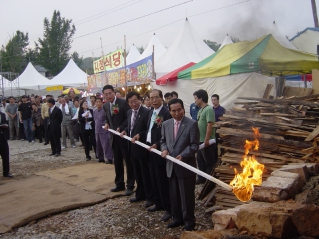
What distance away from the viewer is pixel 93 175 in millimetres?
8633

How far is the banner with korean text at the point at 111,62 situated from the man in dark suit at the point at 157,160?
11.4m

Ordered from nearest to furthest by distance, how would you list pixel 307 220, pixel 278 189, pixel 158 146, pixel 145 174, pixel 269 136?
pixel 307 220, pixel 278 189, pixel 269 136, pixel 158 146, pixel 145 174

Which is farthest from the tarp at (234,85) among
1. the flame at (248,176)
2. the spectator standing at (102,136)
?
the flame at (248,176)

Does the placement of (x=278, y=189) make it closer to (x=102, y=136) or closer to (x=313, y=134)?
(x=313, y=134)

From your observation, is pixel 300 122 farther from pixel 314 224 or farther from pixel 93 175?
pixel 93 175

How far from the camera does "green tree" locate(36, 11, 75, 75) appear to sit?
5525 centimetres

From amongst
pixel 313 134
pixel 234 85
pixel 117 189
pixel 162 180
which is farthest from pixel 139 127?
pixel 234 85

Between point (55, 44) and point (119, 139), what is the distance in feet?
173

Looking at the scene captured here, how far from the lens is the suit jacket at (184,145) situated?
188 inches

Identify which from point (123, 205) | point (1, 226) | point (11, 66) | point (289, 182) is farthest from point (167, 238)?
point (11, 66)

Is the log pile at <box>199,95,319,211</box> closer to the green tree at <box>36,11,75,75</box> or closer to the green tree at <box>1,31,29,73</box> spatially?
the green tree at <box>1,31,29,73</box>

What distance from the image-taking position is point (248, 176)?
4504mm

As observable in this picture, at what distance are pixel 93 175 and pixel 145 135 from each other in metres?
2.94

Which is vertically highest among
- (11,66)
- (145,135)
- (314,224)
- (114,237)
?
(11,66)
